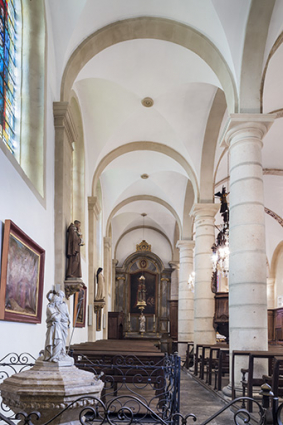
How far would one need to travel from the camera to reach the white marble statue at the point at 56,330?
123 inches

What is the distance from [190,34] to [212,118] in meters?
3.47

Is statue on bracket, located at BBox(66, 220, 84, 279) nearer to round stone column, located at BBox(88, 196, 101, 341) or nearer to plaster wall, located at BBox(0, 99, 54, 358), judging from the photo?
plaster wall, located at BBox(0, 99, 54, 358)

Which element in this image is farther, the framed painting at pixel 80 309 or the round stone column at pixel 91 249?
the round stone column at pixel 91 249

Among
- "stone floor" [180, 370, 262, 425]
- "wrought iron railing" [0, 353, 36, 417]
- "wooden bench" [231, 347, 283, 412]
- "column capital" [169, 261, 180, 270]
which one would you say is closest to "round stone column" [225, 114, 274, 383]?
"wooden bench" [231, 347, 283, 412]

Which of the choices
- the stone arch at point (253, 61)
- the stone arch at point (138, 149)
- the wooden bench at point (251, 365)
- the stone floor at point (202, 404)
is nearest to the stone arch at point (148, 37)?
the stone arch at point (253, 61)

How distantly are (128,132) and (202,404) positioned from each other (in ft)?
26.9

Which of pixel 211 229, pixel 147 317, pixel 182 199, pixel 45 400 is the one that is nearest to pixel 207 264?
pixel 211 229

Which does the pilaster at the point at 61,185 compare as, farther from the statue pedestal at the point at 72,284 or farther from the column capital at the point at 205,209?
the column capital at the point at 205,209

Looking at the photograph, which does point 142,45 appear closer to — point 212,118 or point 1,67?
point 212,118

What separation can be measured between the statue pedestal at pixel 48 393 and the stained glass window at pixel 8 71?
11.5 ft

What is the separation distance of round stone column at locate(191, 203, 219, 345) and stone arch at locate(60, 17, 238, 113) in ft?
16.0

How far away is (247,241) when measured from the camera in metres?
7.41

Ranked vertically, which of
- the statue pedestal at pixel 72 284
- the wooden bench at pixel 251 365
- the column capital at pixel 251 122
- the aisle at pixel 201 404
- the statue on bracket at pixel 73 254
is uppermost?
the column capital at pixel 251 122

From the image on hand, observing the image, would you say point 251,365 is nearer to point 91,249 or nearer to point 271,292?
point 91,249
